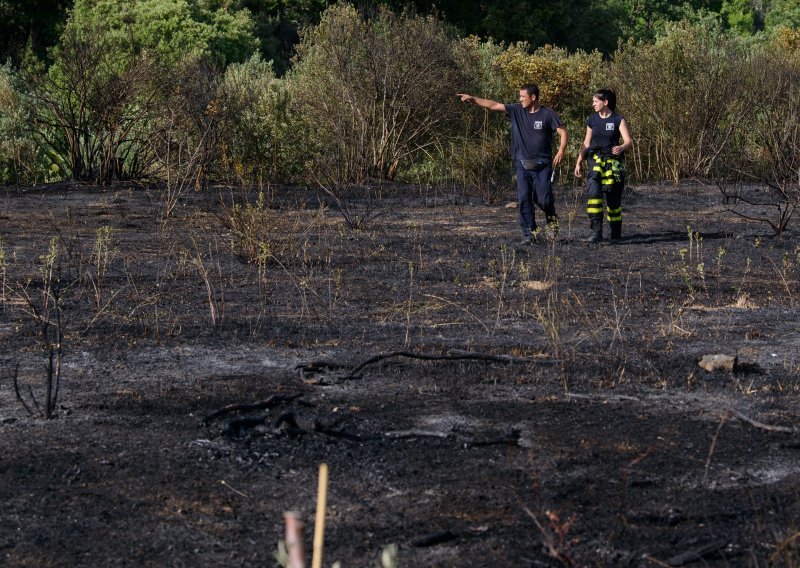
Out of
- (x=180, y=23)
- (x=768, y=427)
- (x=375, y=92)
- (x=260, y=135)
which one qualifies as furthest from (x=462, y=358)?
(x=180, y=23)

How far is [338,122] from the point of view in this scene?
64.6ft

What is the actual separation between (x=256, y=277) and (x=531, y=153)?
10.3 feet

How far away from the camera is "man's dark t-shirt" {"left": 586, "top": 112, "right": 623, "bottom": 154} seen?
39.7ft

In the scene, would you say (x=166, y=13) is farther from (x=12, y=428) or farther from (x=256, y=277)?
(x=12, y=428)

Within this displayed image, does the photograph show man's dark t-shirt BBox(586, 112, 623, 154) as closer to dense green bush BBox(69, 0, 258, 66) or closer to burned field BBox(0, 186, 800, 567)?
burned field BBox(0, 186, 800, 567)

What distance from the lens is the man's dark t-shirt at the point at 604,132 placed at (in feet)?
39.7

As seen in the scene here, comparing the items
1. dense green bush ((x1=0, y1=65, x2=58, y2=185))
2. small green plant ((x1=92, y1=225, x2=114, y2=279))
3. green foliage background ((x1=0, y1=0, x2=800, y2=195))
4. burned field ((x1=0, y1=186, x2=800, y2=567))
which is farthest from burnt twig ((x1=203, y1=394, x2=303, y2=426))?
dense green bush ((x1=0, y1=65, x2=58, y2=185))

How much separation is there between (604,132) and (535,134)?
73 centimetres

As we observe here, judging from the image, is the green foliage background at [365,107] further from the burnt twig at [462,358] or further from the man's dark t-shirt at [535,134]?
the burnt twig at [462,358]

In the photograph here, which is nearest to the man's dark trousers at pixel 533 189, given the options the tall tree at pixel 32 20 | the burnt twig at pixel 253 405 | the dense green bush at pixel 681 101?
the burnt twig at pixel 253 405

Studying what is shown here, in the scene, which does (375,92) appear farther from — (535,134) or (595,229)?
(535,134)

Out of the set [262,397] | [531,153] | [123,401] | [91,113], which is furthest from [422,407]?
[91,113]

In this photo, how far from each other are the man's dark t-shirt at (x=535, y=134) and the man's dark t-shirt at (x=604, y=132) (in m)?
0.43

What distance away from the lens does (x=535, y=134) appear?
11859 mm
